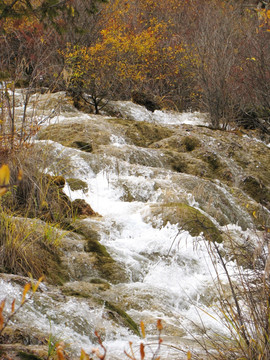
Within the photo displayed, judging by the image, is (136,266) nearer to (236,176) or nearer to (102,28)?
(236,176)

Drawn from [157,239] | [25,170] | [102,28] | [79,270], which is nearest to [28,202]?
[25,170]

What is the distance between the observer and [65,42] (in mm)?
14727

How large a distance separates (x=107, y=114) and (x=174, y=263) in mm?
8809

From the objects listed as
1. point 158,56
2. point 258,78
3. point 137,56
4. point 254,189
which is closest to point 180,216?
point 254,189

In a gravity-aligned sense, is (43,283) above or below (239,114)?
above

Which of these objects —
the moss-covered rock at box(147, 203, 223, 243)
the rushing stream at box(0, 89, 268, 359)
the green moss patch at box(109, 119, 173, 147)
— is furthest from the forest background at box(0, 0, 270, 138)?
the moss-covered rock at box(147, 203, 223, 243)

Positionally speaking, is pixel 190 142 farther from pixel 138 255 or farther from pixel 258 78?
pixel 138 255

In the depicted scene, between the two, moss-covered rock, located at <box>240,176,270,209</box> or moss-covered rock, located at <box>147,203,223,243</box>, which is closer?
moss-covered rock, located at <box>147,203,223,243</box>

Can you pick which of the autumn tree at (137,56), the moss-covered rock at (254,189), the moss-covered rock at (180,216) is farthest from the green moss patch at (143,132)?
the moss-covered rock at (180,216)

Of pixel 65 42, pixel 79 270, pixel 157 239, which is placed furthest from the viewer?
pixel 65 42

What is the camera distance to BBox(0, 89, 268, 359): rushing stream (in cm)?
255

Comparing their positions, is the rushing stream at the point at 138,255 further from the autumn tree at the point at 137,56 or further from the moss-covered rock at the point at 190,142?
the autumn tree at the point at 137,56

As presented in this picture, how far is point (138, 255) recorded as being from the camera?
4.61 m

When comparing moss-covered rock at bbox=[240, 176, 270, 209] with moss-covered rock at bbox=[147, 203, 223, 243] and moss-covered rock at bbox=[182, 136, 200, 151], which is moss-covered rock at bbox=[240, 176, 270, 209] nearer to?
moss-covered rock at bbox=[182, 136, 200, 151]
